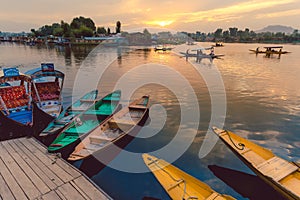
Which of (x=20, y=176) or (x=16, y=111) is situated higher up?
(x=16, y=111)

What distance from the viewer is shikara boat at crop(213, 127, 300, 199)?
6.45 meters

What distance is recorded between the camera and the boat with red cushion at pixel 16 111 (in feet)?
38.4

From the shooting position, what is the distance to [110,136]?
10.4 metres

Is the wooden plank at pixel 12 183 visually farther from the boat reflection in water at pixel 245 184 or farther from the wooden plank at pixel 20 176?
→ the boat reflection in water at pixel 245 184

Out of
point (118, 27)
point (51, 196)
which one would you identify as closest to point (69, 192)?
point (51, 196)

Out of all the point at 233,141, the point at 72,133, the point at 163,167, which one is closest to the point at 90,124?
the point at 72,133

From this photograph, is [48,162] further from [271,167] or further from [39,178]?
[271,167]

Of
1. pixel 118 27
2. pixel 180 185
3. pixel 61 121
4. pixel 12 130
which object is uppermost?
pixel 118 27

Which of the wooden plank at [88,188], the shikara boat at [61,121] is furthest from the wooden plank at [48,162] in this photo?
the shikara boat at [61,121]

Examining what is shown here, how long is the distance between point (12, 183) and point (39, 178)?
0.89 metres

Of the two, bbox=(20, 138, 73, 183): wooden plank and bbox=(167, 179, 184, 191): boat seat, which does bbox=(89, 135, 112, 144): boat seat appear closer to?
bbox=(20, 138, 73, 183): wooden plank

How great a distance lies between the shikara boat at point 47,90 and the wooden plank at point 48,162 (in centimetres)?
355

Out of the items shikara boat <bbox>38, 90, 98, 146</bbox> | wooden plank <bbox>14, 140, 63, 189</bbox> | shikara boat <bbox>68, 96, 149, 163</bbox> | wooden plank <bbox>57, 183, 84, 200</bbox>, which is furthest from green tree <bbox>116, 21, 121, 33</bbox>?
wooden plank <bbox>57, 183, 84, 200</bbox>

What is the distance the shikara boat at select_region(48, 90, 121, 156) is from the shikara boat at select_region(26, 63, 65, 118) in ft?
8.15
